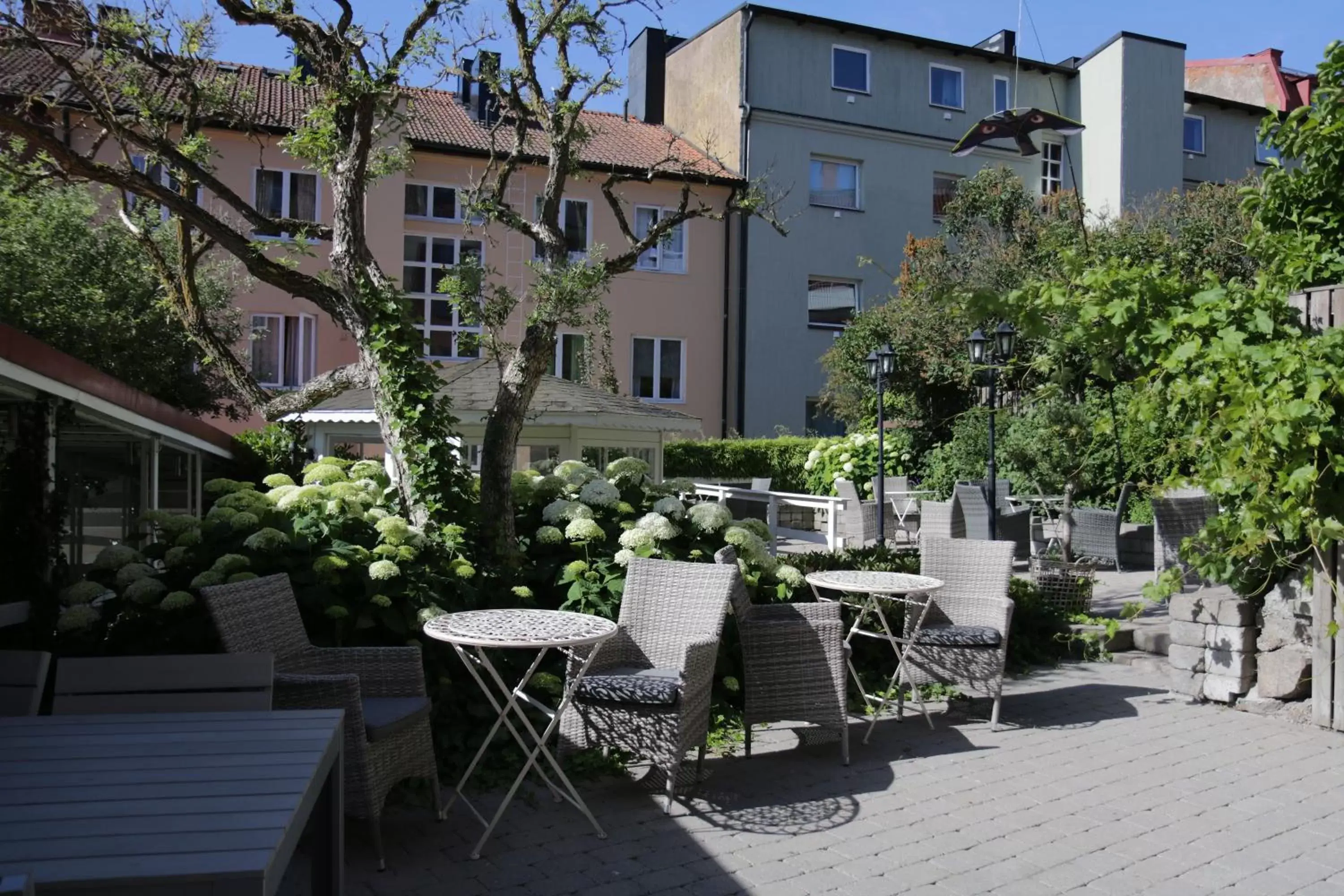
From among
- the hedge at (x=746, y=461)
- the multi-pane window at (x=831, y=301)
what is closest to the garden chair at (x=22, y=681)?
the hedge at (x=746, y=461)

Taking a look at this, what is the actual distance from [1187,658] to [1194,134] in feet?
80.8

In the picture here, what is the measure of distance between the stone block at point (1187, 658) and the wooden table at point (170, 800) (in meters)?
5.08

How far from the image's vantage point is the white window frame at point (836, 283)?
2316 cm

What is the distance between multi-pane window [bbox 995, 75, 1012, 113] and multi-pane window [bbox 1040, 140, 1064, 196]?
129 cm

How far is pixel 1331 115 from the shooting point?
5.64 meters

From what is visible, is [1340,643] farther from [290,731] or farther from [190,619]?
[190,619]

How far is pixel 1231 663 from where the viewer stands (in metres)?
5.96

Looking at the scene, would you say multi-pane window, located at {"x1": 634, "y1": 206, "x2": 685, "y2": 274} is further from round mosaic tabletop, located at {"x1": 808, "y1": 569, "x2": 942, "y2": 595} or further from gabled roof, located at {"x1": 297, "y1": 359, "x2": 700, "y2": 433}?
round mosaic tabletop, located at {"x1": 808, "y1": 569, "x2": 942, "y2": 595}

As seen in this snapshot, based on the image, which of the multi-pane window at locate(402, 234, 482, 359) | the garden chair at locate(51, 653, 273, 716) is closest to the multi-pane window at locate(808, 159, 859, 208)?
the multi-pane window at locate(402, 234, 482, 359)

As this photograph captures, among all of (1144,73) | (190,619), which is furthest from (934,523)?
(1144,73)

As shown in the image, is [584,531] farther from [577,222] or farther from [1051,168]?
[1051,168]

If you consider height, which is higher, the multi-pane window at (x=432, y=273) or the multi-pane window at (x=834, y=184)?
the multi-pane window at (x=834, y=184)

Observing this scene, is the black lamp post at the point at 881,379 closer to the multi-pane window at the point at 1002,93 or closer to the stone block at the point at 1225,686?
the stone block at the point at 1225,686

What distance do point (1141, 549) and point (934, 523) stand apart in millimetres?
3137
